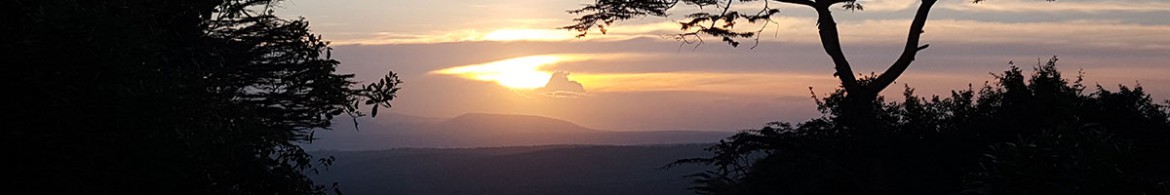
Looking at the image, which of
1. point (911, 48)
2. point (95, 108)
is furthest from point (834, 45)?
point (95, 108)

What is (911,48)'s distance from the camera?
31.6 meters

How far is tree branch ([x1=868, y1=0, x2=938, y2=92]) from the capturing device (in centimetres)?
3136

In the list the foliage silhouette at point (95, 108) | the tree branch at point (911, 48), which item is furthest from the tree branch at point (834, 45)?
the foliage silhouette at point (95, 108)

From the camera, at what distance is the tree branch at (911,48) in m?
31.4

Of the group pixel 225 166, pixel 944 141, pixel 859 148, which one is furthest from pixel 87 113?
pixel 944 141

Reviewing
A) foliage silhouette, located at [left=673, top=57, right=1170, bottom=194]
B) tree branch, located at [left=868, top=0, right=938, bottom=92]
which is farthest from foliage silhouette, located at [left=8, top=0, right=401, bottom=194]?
tree branch, located at [left=868, top=0, right=938, bottom=92]

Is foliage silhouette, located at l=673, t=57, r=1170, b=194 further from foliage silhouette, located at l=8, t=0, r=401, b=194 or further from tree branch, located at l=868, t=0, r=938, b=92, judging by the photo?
foliage silhouette, located at l=8, t=0, r=401, b=194

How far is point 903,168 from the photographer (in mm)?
33000

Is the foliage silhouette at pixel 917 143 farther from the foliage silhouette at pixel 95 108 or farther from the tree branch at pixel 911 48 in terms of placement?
the foliage silhouette at pixel 95 108

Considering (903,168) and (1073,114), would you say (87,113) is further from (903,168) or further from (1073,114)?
(903,168)

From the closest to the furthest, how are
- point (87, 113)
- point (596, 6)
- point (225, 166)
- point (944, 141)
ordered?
point (87, 113) → point (225, 166) → point (596, 6) → point (944, 141)

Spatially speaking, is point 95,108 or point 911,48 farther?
point 911,48

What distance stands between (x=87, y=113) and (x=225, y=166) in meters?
1.88

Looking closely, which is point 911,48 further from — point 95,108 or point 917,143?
point 95,108
